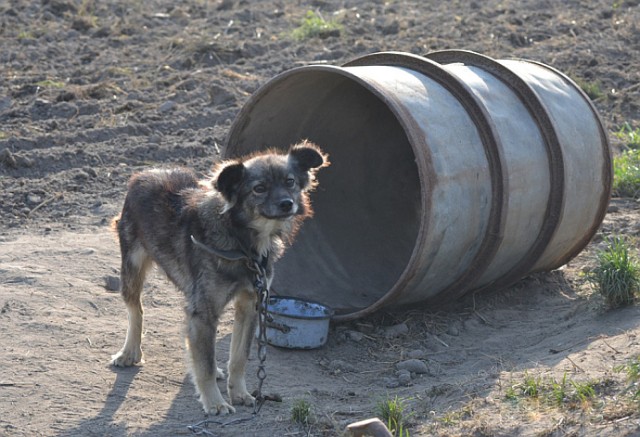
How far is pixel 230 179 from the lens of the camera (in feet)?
19.3

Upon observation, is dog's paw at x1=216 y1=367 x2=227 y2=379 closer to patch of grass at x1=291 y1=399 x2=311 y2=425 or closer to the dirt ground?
the dirt ground

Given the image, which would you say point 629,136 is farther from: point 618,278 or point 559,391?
point 559,391

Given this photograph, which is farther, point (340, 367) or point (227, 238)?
point (340, 367)

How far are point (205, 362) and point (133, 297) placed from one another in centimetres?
91

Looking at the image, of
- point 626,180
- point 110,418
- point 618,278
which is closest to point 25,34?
point 626,180

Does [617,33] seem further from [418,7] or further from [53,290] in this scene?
[53,290]

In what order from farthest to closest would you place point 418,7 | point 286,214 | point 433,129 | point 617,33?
point 418,7, point 617,33, point 433,129, point 286,214

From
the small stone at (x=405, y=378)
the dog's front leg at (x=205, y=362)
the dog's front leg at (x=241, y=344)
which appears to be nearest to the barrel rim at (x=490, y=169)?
the small stone at (x=405, y=378)

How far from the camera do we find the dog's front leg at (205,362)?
6035 millimetres

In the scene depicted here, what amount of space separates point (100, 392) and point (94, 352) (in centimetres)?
59

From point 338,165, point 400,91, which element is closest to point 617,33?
point 338,165

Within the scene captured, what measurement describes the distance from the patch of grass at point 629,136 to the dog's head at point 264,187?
5526mm

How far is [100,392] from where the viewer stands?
6.19 meters

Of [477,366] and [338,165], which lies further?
[338,165]
